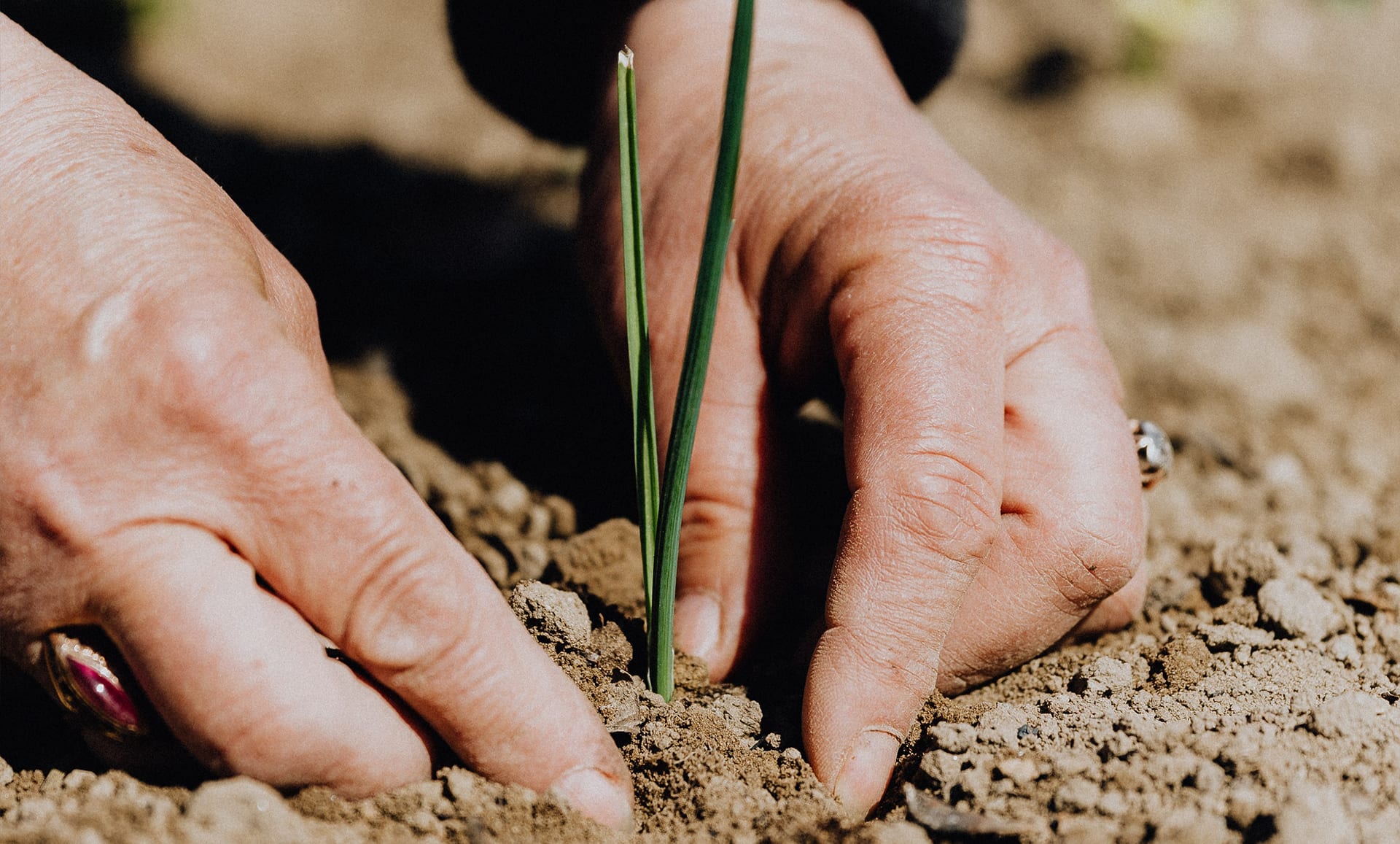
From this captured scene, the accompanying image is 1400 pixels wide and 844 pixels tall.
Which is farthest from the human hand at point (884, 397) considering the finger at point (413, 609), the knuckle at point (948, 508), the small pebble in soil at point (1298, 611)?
the finger at point (413, 609)

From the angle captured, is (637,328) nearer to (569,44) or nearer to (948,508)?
(948,508)

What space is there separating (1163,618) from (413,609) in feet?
3.30

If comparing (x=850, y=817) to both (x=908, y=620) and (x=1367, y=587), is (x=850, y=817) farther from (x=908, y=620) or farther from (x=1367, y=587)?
(x=1367, y=587)

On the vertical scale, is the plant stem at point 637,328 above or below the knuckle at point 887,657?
above

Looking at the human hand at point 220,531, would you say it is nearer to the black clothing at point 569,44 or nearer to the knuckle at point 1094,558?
the knuckle at point 1094,558

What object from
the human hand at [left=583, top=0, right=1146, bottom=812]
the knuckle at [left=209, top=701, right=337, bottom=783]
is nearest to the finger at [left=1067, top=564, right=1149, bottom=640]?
the human hand at [left=583, top=0, right=1146, bottom=812]

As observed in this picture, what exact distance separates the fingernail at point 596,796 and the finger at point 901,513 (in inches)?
8.5

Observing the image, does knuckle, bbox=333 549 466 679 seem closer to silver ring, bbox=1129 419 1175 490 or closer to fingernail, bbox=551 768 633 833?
fingernail, bbox=551 768 633 833

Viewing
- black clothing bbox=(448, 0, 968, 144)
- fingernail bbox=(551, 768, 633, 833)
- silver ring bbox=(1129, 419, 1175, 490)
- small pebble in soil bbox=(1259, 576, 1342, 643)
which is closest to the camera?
fingernail bbox=(551, 768, 633, 833)

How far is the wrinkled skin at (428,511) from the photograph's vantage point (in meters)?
0.92

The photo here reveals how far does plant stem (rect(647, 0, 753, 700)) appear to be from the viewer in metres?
0.92

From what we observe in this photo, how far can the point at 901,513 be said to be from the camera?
1.13 metres

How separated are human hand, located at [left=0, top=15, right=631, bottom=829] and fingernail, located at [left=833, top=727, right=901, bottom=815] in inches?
9.6

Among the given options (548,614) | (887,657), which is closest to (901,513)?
(887,657)
